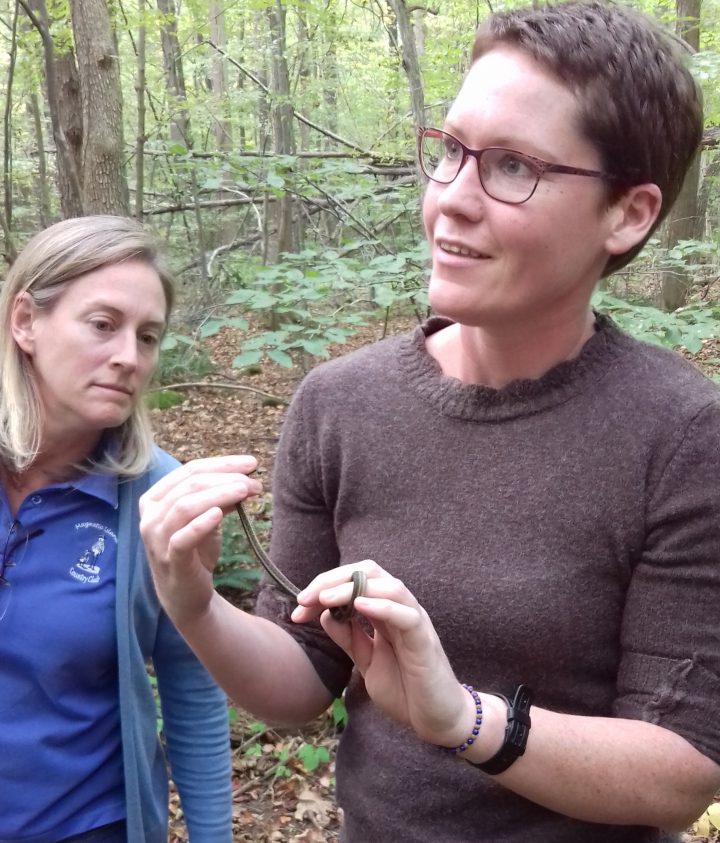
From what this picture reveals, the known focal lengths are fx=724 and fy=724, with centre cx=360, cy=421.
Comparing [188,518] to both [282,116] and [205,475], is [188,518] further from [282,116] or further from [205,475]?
[282,116]

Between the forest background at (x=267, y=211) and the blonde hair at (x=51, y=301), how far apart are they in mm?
1542

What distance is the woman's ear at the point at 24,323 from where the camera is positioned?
205 cm

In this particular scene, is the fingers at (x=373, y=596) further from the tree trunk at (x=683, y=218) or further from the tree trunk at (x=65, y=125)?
the tree trunk at (x=683, y=218)

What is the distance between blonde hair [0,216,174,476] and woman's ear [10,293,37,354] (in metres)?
0.02

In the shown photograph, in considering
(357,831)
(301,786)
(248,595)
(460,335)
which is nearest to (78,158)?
(248,595)

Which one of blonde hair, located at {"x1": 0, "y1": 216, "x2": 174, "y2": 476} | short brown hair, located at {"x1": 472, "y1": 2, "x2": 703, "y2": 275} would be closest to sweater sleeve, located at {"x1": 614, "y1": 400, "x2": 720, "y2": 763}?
short brown hair, located at {"x1": 472, "y1": 2, "x2": 703, "y2": 275}

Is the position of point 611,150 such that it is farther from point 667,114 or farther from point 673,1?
point 673,1

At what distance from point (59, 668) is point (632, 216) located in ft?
5.48

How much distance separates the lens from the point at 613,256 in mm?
1354

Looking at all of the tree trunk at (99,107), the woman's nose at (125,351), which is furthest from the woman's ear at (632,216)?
the tree trunk at (99,107)

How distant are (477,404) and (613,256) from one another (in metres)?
0.37

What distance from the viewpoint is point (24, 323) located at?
206 centimetres

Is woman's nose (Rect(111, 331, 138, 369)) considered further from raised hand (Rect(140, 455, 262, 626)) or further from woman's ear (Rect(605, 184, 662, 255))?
woman's ear (Rect(605, 184, 662, 255))

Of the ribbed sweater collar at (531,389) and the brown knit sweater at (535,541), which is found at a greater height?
the ribbed sweater collar at (531,389)
